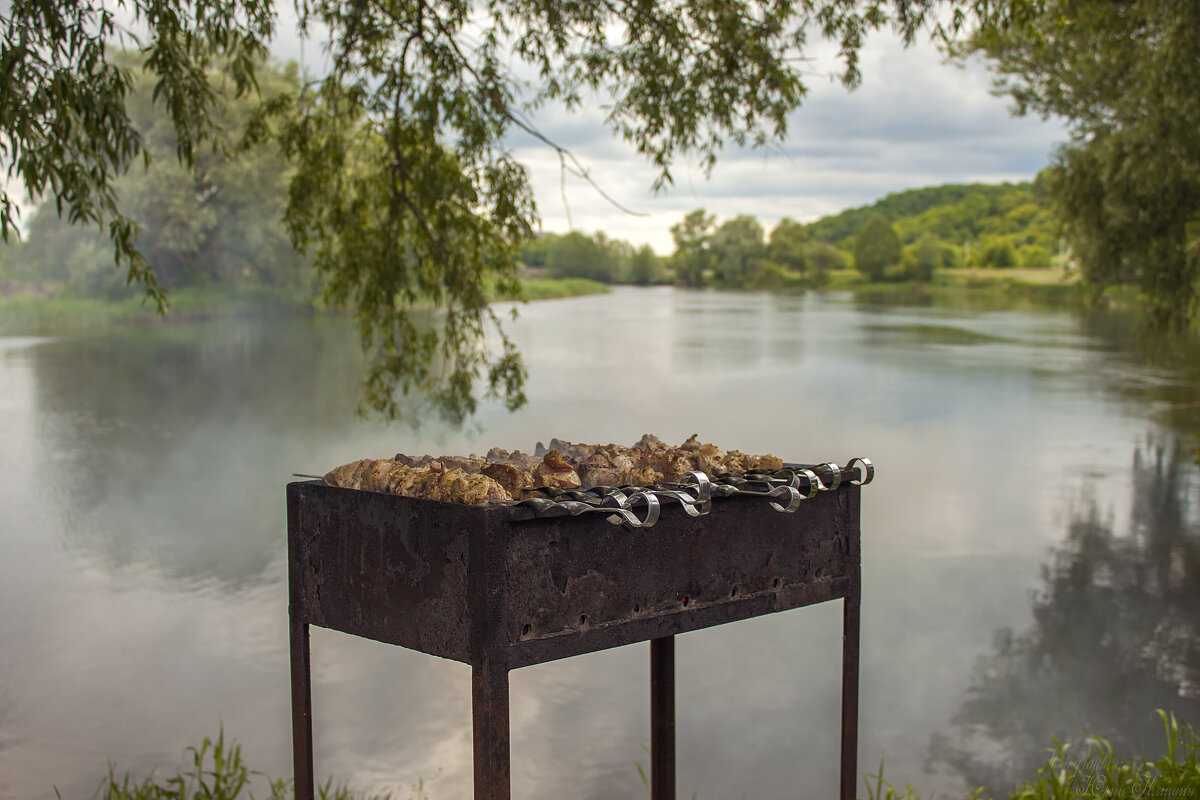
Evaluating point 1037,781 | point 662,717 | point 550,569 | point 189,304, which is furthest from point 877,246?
point 550,569

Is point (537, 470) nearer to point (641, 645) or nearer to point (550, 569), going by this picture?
point (550, 569)

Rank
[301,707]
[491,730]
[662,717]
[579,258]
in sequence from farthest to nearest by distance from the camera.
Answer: [579,258] < [662,717] < [301,707] < [491,730]

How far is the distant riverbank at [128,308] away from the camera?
90.3ft

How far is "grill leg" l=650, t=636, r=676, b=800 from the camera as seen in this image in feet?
10.3

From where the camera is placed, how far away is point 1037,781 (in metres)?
3.46

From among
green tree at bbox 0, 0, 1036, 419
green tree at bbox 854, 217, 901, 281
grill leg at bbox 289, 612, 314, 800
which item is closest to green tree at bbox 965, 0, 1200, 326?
green tree at bbox 0, 0, 1036, 419

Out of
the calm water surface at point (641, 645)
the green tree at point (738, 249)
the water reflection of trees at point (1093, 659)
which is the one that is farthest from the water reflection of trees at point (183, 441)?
the green tree at point (738, 249)

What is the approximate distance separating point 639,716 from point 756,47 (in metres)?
3.48

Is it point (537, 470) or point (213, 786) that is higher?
point (537, 470)

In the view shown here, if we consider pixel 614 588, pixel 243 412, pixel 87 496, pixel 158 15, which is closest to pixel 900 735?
pixel 614 588

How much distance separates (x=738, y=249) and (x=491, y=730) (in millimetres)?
44049

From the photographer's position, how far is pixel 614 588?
2.34 metres

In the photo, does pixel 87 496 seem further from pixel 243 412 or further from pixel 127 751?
pixel 127 751

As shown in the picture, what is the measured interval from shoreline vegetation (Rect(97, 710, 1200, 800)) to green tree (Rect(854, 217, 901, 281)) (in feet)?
152
